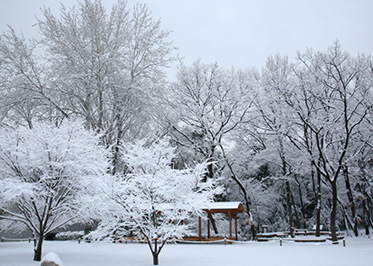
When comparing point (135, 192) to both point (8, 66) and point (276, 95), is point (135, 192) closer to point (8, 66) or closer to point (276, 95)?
point (8, 66)

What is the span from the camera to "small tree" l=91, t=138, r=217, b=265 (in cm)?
1120

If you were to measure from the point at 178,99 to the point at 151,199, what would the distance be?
16458mm

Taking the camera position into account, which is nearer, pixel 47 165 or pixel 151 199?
pixel 151 199

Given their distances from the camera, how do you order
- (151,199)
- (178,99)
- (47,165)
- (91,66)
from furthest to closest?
(178,99)
(91,66)
(47,165)
(151,199)

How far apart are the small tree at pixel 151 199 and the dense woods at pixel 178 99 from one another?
67.7 inches

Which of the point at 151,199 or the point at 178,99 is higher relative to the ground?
the point at 178,99

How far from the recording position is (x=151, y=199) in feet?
38.0

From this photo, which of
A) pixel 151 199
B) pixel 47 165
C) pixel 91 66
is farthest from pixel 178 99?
pixel 151 199

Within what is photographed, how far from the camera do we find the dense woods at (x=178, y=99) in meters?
18.5

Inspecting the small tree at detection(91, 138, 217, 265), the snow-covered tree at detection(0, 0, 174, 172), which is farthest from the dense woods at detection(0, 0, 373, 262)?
the small tree at detection(91, 138, 217, 265)

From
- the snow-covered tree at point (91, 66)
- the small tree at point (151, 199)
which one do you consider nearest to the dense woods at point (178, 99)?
the snow-covered tree at point (91, 66)

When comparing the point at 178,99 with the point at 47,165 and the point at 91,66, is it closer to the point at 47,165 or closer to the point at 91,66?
the point at 91,66

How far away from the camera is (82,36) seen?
19250 millimetres

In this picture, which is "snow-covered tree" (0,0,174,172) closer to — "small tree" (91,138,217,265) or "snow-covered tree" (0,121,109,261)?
"snow-covered tree" (0,121,109,261)
